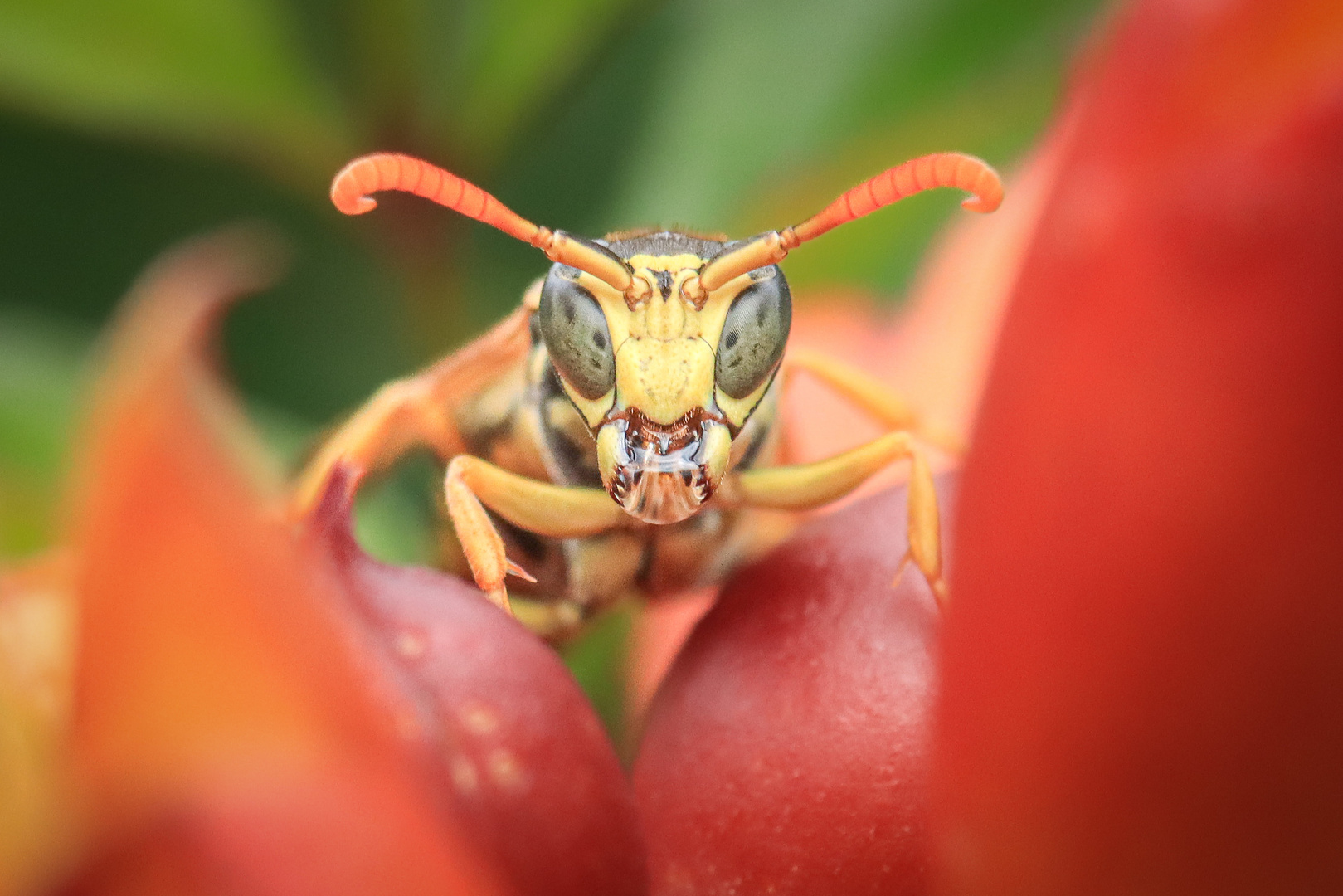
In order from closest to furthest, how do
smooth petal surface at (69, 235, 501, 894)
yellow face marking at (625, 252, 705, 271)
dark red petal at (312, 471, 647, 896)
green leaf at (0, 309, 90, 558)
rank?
smooth petal surface at (69, 235, 501, 894) < dark red petal at (312, 471, 647, 896) < yellow face marking at (625, 252, 705, 271) < green leaf at (0, 309, 90, 558)

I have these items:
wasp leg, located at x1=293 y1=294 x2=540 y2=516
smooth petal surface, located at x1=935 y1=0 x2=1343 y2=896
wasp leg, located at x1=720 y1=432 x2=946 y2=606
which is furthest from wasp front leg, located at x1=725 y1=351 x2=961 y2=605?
smooth petal surface, located at x1=935 y1=0 x2=1343 y2=896

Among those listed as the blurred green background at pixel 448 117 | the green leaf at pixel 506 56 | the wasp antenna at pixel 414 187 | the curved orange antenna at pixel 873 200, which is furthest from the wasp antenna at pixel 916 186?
the green leaf at pixel 506 56

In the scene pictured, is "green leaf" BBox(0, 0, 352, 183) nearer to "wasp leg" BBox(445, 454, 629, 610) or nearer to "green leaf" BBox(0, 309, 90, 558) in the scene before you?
"green leaf" BBox(0, 309, 90, 558)

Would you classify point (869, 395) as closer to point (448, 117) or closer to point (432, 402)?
point (432, 402)

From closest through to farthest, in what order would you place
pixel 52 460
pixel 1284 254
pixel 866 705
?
1. pixel 1284 254
2. pixel 866 705
3. pixel 52 460

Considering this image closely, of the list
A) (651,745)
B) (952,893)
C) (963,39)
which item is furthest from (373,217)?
(952,893)

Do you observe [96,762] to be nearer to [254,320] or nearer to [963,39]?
[963,39]

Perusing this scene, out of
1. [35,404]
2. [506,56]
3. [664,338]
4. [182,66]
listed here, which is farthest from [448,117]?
[664,338]
